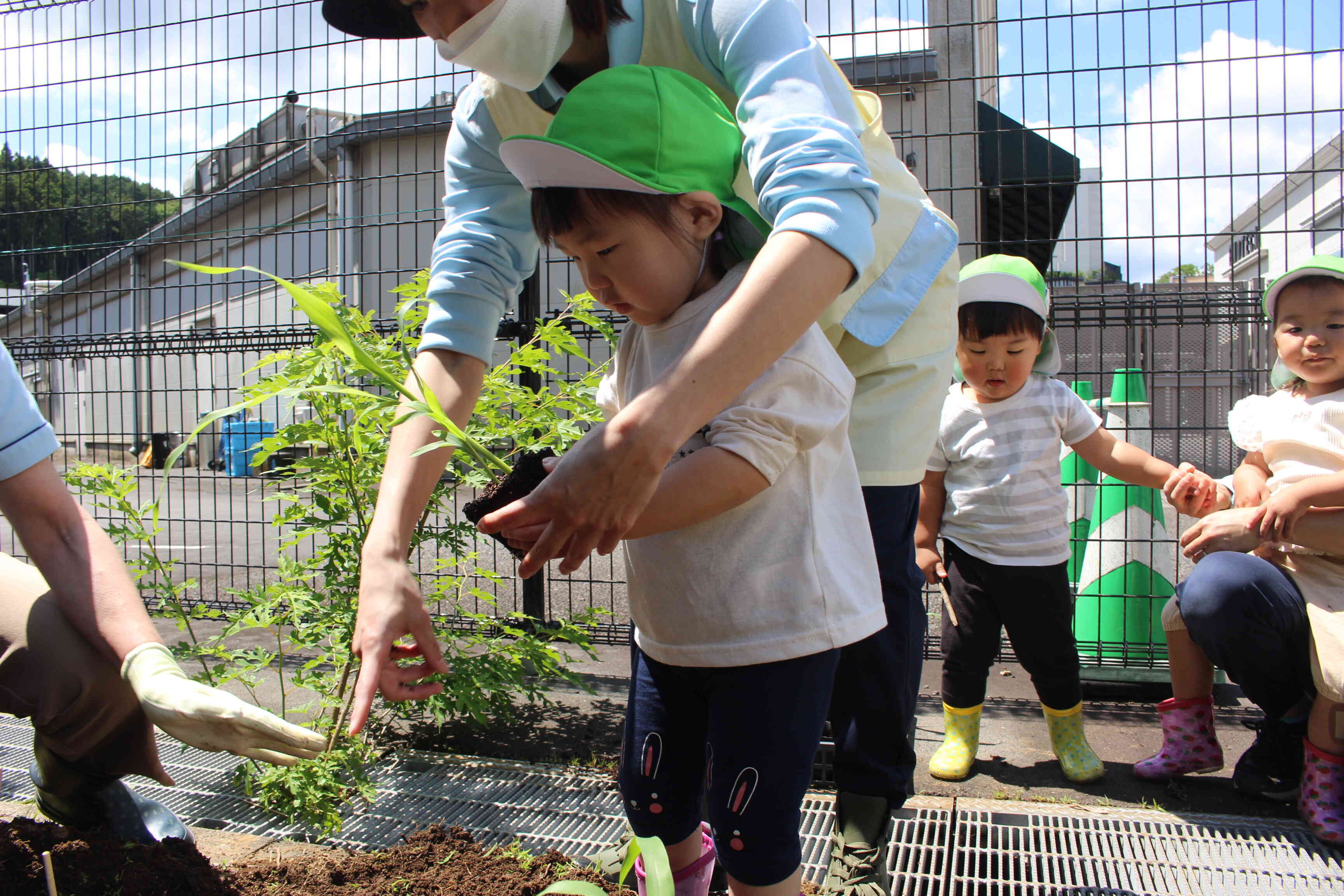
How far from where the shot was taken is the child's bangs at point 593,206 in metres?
1.14

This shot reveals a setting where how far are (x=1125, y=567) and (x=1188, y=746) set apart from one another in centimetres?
116

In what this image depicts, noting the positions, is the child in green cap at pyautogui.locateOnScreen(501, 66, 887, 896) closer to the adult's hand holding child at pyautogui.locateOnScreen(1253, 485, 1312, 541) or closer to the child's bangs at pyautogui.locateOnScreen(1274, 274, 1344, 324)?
the adult's hand holding child at pyautogui.locateOnScreen(1253, 485, 1312, 541)

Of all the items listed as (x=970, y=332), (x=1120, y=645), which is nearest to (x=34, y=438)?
(x=970, y=332)

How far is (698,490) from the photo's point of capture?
1.02 m

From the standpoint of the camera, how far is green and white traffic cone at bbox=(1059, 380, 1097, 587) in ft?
11.2

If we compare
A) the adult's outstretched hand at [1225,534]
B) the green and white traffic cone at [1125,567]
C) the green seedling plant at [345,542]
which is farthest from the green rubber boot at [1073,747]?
the green seedling plant at [345,542]

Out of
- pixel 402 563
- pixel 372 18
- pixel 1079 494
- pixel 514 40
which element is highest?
pixel 372 18

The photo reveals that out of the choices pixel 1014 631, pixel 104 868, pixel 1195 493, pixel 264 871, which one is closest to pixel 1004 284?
pixel 1195 493

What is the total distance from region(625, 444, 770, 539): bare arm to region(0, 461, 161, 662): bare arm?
1.20 metres

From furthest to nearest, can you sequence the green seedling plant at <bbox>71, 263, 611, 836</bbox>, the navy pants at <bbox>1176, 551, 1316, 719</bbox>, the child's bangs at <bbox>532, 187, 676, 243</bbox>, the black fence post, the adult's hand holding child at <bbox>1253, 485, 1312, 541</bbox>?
the black fence post → the navy pants at <bbox>1176, 551, 1316, 719</bbox> → the adult's hand holding child at <bbox>1253, 485, 1312, 541</bbox> → the green seedling plant at <bbox>71, 263, 611, 836</bbox> → the child's bangs at <bbox>532, 187, 676, 243</bbox>

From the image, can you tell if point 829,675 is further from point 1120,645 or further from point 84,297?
point 84,297

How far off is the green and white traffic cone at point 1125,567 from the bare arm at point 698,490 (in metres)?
2.59

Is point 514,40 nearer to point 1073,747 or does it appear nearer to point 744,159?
point 744,159

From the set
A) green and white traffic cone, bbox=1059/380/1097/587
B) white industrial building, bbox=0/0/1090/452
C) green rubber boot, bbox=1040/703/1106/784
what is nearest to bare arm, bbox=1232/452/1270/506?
green rubber boot, bbox=1040/703/1106/784
